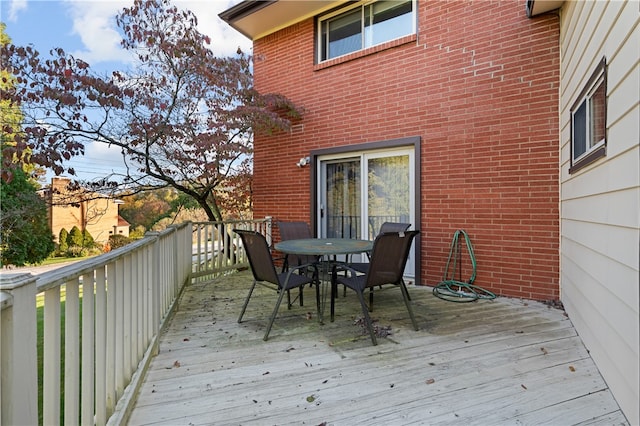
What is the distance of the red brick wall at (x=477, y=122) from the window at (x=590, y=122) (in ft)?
2.74

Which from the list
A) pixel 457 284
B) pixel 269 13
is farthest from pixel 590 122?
pixel 269 13

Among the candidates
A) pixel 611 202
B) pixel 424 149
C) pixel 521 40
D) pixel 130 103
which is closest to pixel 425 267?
pixel 424 149

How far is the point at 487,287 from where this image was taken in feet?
13.9

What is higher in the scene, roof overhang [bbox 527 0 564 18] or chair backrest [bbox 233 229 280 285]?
roof overhang [bbox 527 0 564 18]

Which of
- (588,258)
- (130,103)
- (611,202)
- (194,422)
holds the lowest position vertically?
(194,422)

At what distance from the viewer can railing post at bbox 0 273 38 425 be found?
864mm

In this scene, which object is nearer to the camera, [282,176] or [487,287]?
[487,287]

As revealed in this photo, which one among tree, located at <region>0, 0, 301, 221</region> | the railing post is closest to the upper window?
tree, located at <region>0, 0, 301, 221</region>

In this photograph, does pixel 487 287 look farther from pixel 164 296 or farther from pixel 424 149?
pixel 164 296

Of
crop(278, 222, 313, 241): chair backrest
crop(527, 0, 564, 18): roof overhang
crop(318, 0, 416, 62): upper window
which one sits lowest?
crop(278, 222, 313, 241): chair backrest

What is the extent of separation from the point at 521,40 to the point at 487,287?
3.12 m

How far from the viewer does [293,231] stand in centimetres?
489

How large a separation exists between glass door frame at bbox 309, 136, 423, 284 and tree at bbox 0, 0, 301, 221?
0.92 metres

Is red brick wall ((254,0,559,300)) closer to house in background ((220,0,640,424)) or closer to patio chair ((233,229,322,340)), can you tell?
house in background ((220,0,640,424))
